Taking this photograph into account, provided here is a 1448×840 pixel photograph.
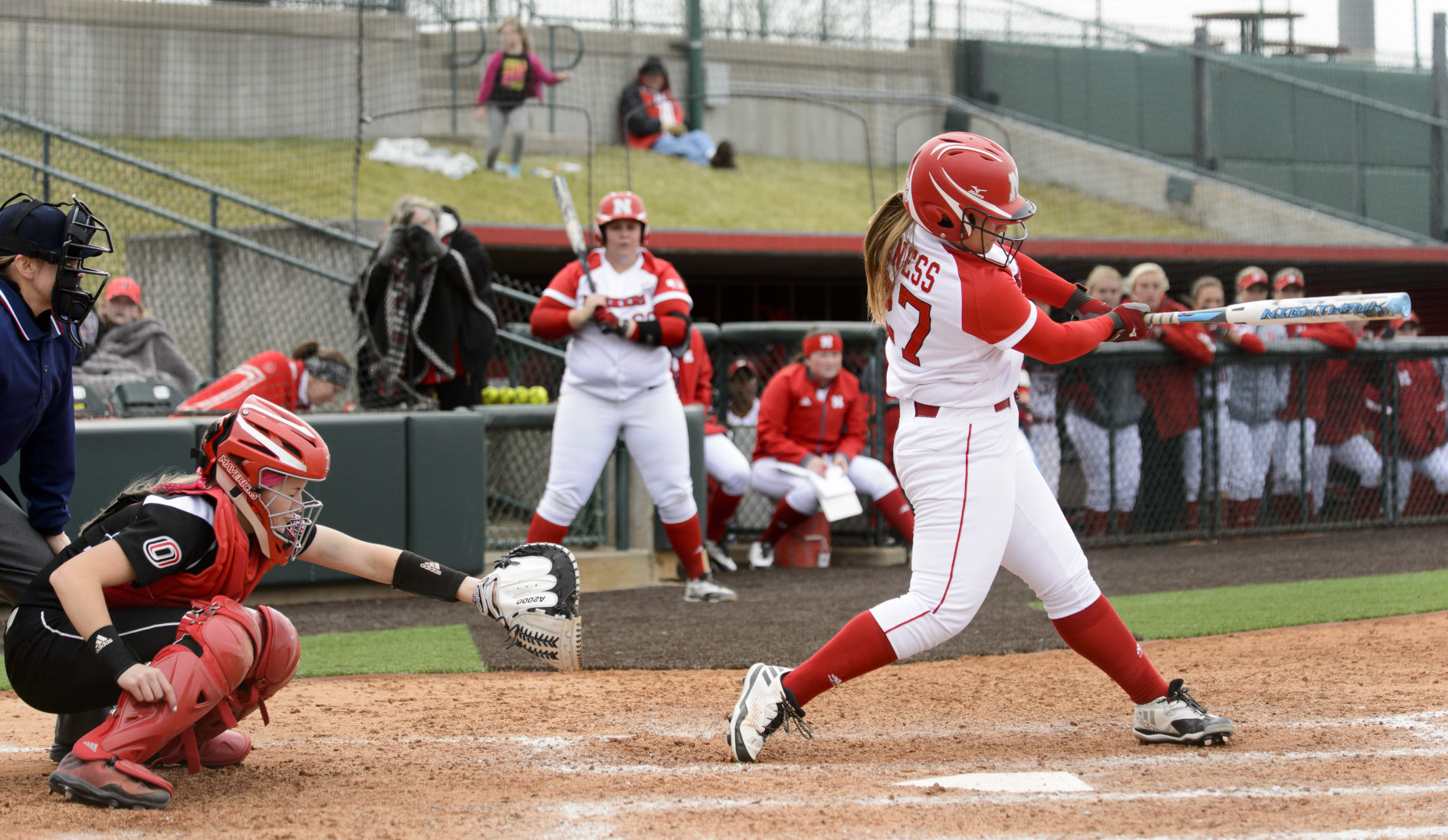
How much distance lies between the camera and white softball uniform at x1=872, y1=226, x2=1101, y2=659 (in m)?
3.62

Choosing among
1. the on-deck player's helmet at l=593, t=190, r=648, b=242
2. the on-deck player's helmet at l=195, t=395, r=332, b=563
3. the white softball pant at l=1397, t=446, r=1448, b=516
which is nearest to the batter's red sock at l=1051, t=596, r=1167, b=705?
the on-deck player's helmet at l=195, t=395, r=332, b=563

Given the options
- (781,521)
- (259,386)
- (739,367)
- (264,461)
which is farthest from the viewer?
(739,367)

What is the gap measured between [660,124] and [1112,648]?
13757 millimetres

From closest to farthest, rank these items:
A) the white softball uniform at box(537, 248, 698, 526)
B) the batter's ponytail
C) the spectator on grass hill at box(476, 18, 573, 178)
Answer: the batter's ponytail
the white softball uniform at box(537, 248, 698, 526)
the spectator on grass hill at box(476, 18, 573, 178)

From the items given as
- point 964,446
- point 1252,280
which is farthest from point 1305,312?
point 1252,280

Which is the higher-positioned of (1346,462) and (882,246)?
(882,246)

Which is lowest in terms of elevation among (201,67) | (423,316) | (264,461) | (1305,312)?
(264,461)

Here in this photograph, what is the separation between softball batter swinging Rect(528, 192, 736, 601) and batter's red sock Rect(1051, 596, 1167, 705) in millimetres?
2955

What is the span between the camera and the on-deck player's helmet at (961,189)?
3.54m

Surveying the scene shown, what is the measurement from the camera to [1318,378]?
9148 millimetres

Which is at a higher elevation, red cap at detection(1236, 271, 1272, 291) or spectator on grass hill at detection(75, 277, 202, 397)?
red cap at detection(1236, 271, 1272, 291)

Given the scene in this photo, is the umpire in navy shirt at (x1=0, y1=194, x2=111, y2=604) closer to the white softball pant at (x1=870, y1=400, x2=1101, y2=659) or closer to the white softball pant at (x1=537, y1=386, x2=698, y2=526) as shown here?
the white softball pant at (x1=870, y1=400, x2=1101, y2=659)

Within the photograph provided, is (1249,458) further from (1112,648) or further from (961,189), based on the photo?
(961,189)

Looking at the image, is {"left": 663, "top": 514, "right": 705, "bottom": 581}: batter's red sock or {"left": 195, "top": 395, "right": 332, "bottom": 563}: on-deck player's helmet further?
{"left": 663, "top": 514, "right": 705, "bottom": 581}: batter's red sock
